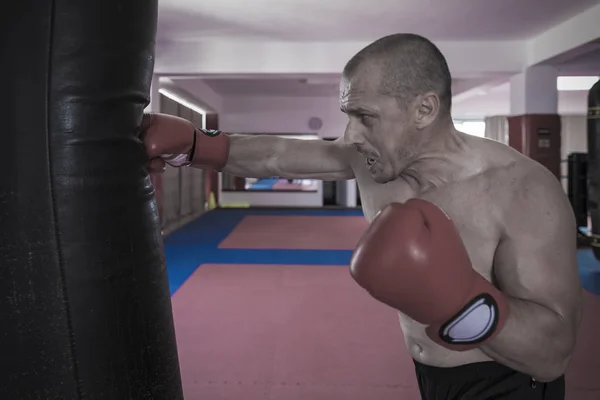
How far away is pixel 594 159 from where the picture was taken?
529 centimetres

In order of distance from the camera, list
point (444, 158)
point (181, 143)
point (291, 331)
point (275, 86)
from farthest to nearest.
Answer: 1. point (275, 86)
2. point (291, 331)
3. point (181, 143)
4. point (444, 158)

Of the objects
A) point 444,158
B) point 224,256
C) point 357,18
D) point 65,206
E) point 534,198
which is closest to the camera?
point 65,206

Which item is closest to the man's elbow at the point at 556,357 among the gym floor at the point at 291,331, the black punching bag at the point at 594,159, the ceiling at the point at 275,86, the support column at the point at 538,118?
the gym floor at the point at 291,331

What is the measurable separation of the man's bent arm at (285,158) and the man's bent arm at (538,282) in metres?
0.63

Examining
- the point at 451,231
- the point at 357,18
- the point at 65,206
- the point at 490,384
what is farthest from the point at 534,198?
the point at 357,18

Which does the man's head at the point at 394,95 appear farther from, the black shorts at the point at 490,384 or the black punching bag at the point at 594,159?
the black punching bag at the point at 594,159

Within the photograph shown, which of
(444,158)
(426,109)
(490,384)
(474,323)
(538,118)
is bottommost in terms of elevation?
(490,384)

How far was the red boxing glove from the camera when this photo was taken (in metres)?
0.91

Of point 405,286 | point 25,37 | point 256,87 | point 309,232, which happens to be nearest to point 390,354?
Result: point 405,286

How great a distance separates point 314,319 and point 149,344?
2.75 metres

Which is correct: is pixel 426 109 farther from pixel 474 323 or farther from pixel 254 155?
pixel 254 155

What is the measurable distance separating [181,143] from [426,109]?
0.70 m

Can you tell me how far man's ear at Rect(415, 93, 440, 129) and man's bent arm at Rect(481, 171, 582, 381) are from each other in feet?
0.82

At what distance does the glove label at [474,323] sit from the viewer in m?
0.92
